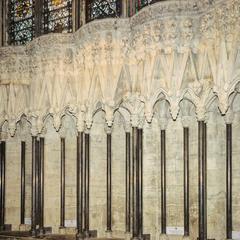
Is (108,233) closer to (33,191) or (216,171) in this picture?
(33,191)

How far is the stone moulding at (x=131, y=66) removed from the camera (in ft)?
40.2

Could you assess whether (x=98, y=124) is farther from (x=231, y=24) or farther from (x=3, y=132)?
(x=231, y=24)

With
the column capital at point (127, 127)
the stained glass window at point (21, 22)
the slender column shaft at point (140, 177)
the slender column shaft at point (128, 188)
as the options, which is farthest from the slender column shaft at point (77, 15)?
the slender column shaft at point (140, 177)

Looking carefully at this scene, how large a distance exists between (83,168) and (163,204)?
242 cm

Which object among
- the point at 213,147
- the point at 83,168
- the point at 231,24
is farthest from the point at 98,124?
the point at 231,24

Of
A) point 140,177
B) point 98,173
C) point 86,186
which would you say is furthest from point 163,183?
point 98,173

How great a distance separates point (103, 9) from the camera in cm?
1648

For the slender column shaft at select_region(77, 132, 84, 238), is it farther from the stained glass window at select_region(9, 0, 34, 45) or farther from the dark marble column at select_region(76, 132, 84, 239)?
the stained glass window at select_region(9, 0, 34, 45)

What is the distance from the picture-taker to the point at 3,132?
17766 mm

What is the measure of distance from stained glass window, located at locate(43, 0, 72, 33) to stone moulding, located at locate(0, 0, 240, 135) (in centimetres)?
118

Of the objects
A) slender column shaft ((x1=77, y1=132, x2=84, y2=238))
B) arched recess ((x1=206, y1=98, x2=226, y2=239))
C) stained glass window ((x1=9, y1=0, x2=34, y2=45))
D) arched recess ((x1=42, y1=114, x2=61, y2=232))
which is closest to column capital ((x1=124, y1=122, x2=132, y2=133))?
slender column shaft ((x1=77, y1=132, x2=84, y2=238))

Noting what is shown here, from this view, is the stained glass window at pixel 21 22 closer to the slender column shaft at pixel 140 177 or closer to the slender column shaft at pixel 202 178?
the slender column shaft at pixel 140 177

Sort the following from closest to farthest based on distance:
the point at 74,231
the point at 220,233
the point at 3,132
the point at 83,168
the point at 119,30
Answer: the point at 220,233, the point at 119,30, the point at 83,168, the point at 74,231, the point at 3,132

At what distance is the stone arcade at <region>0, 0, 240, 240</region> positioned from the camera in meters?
12.8
